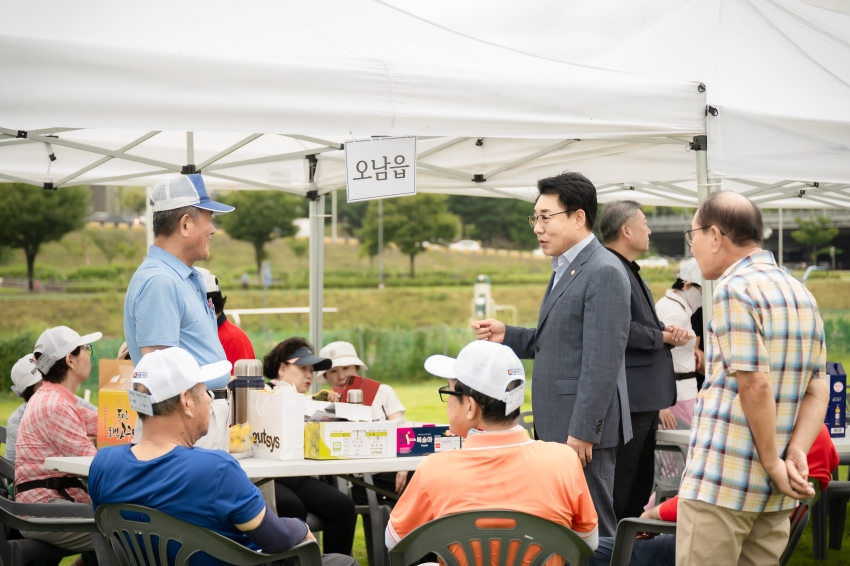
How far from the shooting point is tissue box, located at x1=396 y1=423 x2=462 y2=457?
11.8 feet

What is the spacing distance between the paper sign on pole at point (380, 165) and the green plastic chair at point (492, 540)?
1.89 metres

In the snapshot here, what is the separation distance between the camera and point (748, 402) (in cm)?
235

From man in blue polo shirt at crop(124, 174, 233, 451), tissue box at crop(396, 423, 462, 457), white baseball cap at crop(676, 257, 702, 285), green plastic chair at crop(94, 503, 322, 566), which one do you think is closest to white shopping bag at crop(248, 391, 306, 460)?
man in blue polo shirt at crop(124, 174, 233, 451)

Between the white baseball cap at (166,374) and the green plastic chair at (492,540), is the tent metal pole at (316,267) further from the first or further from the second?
the green plastic chair at (492,540)

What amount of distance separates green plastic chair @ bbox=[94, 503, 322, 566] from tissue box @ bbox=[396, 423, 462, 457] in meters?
1.02

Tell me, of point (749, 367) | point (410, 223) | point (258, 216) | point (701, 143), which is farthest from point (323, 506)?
point (410, 223)

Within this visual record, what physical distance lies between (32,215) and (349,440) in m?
32.8

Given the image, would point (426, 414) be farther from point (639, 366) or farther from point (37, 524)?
point (37, 524)

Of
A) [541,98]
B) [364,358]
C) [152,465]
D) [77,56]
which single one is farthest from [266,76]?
[364,358]

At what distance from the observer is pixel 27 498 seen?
372cm

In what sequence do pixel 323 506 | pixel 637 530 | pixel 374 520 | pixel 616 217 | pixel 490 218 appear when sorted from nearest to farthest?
1. pixel 637 530
2. pixel 616 217
3. pixel 374 520
4. pixel 323 506
5. pixel 490 218

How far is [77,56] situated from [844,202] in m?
7.40

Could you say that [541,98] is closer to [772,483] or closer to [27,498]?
[772,483]

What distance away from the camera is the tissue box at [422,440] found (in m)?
3.59
